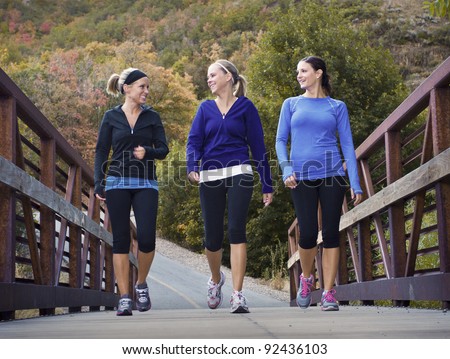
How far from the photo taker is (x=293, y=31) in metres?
32.8

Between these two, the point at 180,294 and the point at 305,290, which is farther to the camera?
the point at 180,294

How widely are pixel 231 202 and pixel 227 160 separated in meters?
0.32

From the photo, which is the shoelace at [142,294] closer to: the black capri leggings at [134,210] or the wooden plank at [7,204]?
the black capri leggings at [134,210]

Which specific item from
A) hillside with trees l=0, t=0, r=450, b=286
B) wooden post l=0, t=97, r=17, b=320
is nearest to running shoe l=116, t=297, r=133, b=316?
wooden post l=0, t=97, r=17, b=320

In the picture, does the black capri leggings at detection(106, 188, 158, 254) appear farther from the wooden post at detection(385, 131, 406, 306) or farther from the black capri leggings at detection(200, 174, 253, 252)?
the wooden post at detection(385, 131, 406, 306)

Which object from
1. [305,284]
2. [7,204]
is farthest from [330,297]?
[7,204]

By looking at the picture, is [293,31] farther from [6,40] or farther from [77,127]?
[6,40]

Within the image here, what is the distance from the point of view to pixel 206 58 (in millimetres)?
72375

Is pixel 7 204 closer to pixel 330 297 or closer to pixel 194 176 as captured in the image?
pixel 194 176

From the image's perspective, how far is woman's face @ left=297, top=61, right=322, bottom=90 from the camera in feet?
22.1

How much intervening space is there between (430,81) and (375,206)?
192cm

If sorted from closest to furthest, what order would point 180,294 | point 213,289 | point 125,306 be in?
point 125,306 → point 213,289 → point 180,294

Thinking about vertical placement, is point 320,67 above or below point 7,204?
above

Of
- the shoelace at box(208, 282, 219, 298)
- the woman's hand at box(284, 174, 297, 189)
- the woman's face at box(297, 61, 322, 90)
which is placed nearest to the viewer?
the woman's hand at box(284, 174, 297, 189)
